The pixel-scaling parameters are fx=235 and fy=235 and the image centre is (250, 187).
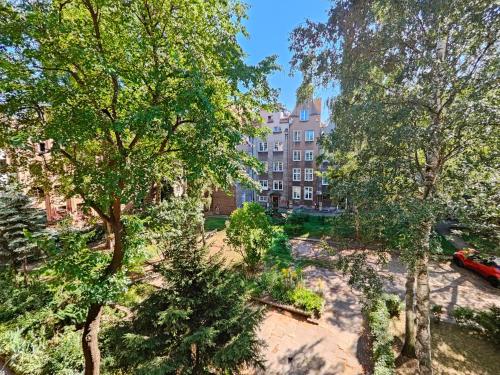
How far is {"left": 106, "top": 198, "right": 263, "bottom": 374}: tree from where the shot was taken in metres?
5.00

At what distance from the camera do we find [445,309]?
35.9 ft

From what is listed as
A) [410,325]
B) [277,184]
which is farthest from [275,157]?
[410,325]

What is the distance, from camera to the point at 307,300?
10320mm

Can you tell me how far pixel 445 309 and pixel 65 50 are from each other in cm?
1641

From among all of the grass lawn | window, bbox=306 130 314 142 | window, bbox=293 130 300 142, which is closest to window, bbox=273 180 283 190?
window, bbox=293 130 300 142

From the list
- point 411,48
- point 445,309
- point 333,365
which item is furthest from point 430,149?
point 445,309

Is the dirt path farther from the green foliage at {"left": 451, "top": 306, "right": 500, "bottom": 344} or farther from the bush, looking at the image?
the green foliage at {"left": 451, "top": 306, "right": 500, "bottom": 344}

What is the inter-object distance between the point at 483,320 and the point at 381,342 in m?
4.89

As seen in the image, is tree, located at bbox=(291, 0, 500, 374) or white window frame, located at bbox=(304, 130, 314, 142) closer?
tree, located at bbox=(291, 0, 500, 374)

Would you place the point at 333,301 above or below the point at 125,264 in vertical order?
below

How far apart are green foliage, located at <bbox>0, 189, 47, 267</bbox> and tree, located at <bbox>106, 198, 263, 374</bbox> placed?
9.68 metres

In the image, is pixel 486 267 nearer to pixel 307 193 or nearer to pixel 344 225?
pixel 344 225

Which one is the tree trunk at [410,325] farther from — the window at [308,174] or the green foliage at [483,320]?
the window at [308,174]

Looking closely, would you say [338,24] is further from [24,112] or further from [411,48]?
[24,112]
